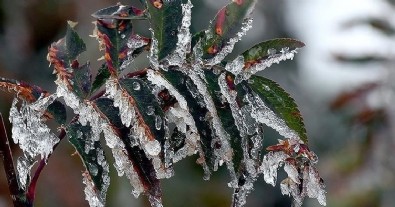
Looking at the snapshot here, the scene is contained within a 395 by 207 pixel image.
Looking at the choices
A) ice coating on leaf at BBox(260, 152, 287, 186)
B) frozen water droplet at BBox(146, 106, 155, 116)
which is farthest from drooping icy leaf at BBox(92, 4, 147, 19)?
ice coating on leaf at BBox(260, 152, 287, 186)

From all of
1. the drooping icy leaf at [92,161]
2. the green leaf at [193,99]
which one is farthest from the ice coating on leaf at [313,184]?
the drooping icy leaf at [92,161]

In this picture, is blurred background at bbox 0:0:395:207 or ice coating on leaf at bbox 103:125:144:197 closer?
ice coating on leaf at bbox 103:125:144:197

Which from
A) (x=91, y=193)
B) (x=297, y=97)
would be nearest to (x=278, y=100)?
(x=91, y=193)

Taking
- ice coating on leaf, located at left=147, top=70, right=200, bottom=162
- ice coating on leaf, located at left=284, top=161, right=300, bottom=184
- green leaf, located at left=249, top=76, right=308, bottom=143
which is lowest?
ice coating on leaf, located at left=147, top=70, right=200, bottom=162

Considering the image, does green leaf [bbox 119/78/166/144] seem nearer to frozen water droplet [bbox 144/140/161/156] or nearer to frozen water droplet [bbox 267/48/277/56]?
frozen water droplet [bbox 144/140/161/156]

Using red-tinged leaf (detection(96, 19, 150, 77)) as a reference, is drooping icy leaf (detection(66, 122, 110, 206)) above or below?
below

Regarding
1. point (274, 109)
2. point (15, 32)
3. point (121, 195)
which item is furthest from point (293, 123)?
point (15, 32)

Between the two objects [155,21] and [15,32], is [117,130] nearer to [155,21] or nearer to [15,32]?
[155,21]
